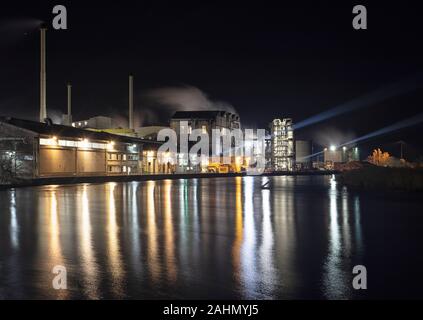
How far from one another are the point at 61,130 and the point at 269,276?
46577mm

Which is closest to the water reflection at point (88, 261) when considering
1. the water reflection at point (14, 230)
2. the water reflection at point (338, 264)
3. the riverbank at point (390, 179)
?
the water reflection at point (14, 230)

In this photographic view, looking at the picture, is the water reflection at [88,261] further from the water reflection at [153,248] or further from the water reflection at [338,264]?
the water reflection at [338,264]

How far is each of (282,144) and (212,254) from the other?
321 feet

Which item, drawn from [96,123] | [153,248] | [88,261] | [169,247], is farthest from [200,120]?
[88,261]

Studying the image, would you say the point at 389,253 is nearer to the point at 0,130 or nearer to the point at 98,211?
the point at 98,211

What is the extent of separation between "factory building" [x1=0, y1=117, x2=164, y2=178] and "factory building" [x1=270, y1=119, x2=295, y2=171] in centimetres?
4719

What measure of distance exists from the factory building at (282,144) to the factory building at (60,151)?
4719cm

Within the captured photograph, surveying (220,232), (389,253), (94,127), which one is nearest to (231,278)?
(389,253)

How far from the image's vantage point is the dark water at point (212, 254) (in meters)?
6.29

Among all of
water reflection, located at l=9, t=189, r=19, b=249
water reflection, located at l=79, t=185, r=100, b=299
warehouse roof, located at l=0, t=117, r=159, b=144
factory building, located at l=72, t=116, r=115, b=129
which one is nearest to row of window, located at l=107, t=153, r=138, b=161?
warehouse roof, located at l=0, t=117, r=159, b=144

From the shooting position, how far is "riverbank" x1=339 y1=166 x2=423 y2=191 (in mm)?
27484

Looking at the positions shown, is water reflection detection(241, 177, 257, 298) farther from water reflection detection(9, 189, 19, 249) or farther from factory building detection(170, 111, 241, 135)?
factory building detection(170, 111, 241, 135)

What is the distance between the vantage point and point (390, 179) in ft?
97.2
